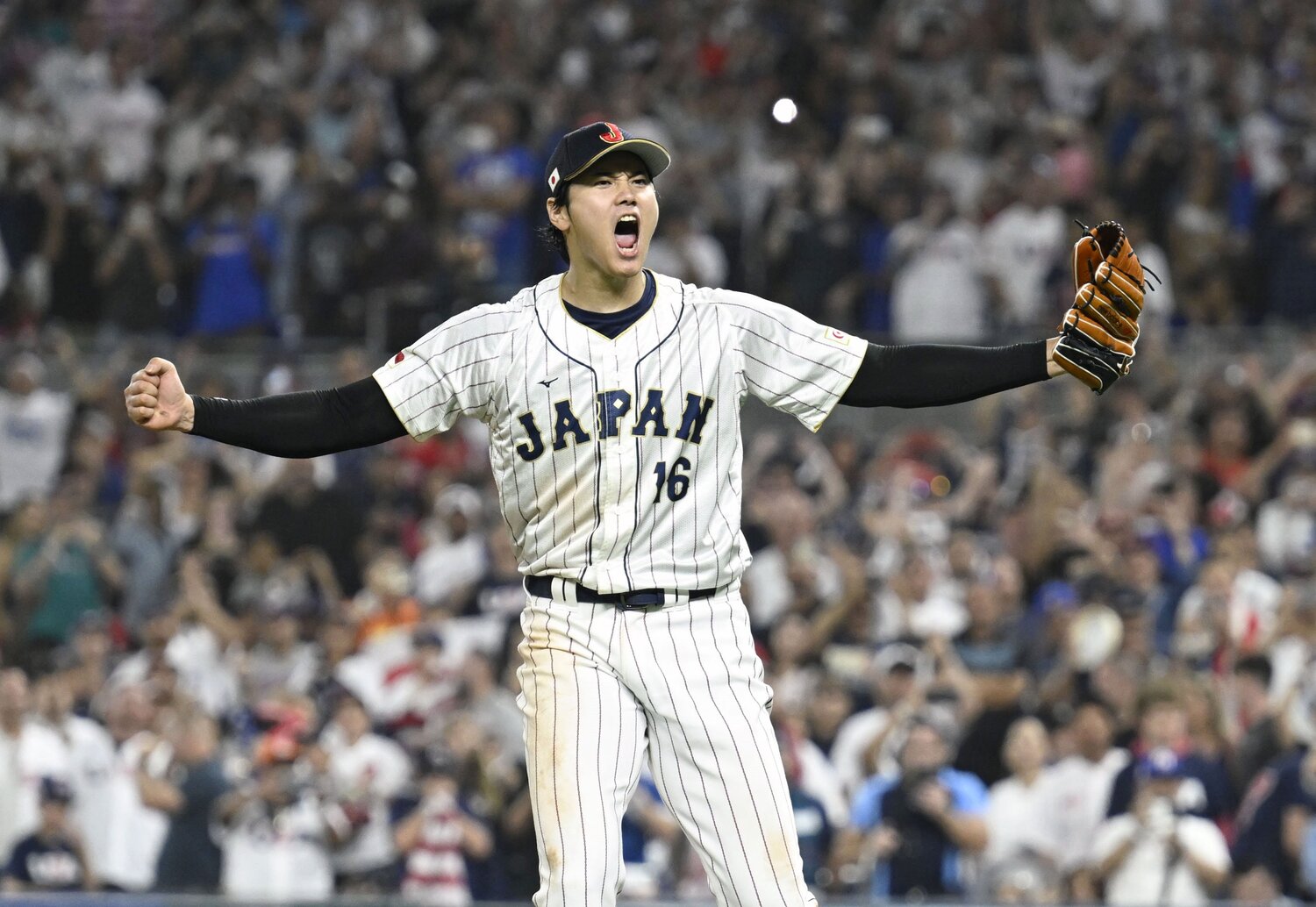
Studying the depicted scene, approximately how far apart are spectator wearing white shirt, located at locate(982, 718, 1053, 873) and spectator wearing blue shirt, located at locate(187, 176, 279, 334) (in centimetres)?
554

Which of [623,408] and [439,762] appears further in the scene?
[439,762]

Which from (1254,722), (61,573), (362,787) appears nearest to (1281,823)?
(1254,722)

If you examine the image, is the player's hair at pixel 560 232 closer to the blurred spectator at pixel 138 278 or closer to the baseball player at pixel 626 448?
the baseball player at pixel 626 448

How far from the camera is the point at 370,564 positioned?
10523 millimetres

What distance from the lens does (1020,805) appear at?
27.5ft

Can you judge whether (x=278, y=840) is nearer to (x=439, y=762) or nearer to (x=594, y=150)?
(x=439, y=762)

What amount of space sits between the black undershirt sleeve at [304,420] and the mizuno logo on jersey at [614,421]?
1.03 feet

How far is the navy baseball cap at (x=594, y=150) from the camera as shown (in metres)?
4.47

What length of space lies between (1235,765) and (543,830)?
15.9ft

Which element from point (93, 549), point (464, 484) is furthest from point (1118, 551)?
point (93, 549)

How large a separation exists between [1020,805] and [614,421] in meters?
4.47

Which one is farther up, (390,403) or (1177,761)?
(390,403)

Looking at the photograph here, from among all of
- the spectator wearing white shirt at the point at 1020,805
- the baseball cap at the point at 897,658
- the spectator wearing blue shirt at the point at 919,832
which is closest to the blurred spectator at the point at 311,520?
the baseball cap at the point at 897,658

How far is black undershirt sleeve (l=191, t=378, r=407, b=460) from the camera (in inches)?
176
